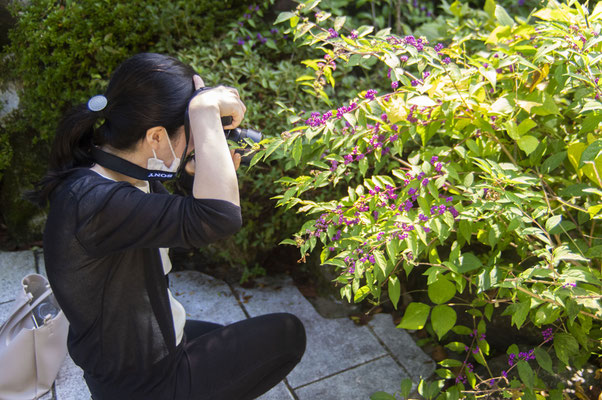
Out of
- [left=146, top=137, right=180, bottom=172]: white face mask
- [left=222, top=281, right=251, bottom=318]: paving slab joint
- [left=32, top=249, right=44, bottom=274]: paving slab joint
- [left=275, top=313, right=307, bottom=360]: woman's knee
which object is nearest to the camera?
[left=146, top=137, right=180, bottom=172]: white face mask

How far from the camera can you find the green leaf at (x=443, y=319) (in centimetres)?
195

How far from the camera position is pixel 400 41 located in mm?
1854

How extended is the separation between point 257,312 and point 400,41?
1768mm

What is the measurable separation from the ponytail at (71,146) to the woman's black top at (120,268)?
0.08 m

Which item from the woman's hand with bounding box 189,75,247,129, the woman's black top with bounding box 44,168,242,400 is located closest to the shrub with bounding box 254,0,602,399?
the woman's hand with bounding box 189,75,247,129

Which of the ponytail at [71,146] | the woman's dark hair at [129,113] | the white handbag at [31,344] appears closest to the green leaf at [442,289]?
the woman's dark hair at [129,113]

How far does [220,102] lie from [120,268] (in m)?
0.63

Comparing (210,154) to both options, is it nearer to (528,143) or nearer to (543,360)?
(528,143)

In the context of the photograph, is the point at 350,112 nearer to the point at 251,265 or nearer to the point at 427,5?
the point at 251,265

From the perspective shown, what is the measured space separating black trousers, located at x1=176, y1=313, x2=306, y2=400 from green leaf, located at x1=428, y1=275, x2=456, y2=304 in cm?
59

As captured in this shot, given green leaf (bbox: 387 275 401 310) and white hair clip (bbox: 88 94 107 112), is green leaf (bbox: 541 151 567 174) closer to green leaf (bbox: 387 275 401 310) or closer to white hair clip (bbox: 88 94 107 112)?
green leaf (bbox: 387 275 401 310)

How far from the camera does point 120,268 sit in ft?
5.73

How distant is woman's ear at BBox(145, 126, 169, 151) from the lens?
172cm

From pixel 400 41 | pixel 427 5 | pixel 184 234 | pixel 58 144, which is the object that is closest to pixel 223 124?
pixel 184 234
